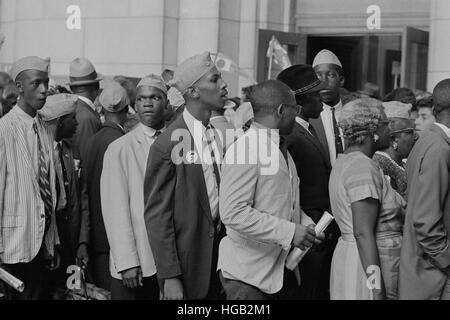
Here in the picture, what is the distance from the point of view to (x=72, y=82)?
33.6 feet

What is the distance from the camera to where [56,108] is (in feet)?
26.6

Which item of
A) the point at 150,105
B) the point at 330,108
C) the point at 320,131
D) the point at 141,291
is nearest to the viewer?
the point at 141,291

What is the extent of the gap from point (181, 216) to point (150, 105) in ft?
4.45

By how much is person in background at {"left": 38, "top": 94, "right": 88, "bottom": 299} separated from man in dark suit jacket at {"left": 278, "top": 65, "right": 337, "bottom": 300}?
71.5 inches

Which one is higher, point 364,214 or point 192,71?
point 192,71

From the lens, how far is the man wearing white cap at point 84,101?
30.4ft

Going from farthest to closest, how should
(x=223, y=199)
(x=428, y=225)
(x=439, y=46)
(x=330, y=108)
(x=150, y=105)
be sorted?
(x=439, y=46)
(x=330, y=108)
(x=150, y=105)
(x=428, y=225)
(x=223, y=199)

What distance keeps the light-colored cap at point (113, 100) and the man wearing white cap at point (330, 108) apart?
1668 mm

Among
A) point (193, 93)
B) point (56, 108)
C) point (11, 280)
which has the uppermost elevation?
point (193, 93)

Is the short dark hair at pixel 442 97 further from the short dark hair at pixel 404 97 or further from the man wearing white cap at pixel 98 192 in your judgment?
the short dark hair at pixel 404 97

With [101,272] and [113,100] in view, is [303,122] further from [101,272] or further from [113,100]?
[101,272]

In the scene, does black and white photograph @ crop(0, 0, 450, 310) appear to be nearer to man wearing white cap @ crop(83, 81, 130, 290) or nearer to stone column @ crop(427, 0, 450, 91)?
man wearing white cap @ crop(83, 81, 130, 290)

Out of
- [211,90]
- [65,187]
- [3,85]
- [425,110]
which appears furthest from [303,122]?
[3,85]
